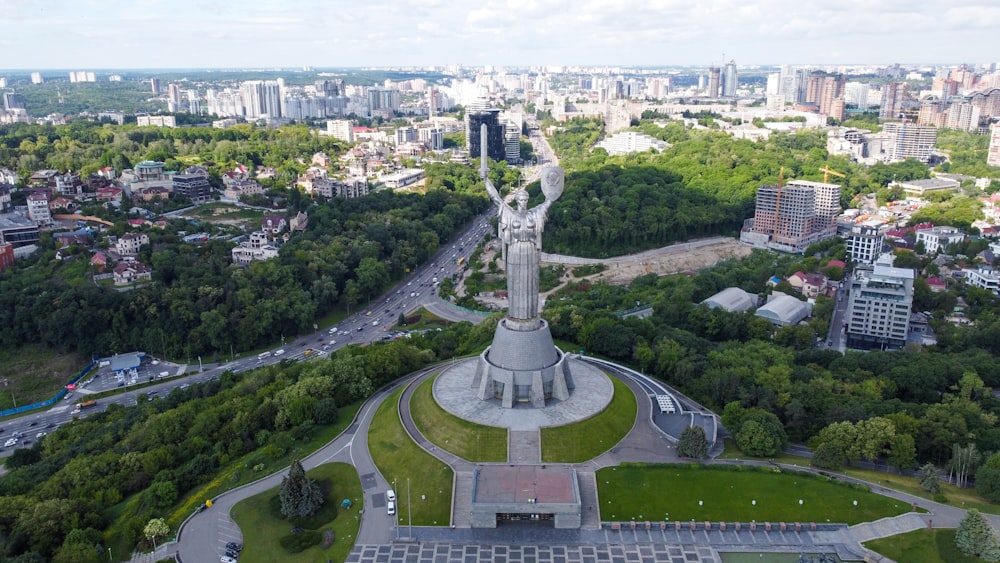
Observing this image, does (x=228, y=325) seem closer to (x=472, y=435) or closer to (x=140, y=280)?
(x=140, y=280)

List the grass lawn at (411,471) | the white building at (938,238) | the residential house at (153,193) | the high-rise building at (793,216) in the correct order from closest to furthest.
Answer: the grass lawn at (411,471) → the white building at (938,238) → the high-rise building at (793,216) → the residential house at (153,193)

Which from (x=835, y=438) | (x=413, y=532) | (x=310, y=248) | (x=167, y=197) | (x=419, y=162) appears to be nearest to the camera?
(x=413, y=532)

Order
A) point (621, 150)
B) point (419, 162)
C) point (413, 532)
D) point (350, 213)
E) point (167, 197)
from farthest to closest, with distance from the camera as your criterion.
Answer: point (621, 150), point (419, 162), point (167, 197), point (350, 213), point (413, 532)

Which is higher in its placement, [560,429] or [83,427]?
[560,429]

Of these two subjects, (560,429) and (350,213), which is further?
(350,213)

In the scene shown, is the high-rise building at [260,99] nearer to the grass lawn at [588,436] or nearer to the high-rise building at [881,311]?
the high-rise building at [881,311]

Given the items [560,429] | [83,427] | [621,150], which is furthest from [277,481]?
[621,150]

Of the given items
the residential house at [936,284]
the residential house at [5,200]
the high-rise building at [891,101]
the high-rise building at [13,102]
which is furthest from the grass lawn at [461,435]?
the high-rise building at [13,102]
